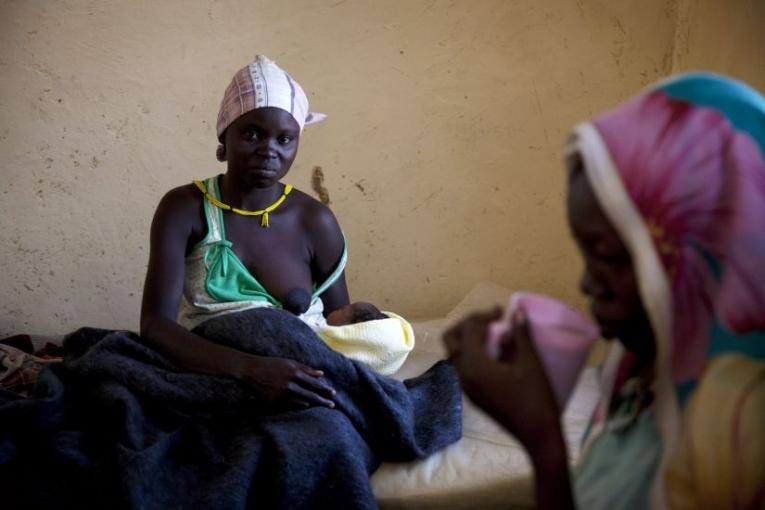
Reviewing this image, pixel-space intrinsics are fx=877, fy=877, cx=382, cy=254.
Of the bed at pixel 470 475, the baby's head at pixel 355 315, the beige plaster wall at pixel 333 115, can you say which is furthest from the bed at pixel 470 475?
the beige plaster wall at pixel 333 115

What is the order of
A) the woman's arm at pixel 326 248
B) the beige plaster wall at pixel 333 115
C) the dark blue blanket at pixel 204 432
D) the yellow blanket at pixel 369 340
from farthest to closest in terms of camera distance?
the beige plaster wall at pixel 333 115 → the woman's arm at pixel 326 248 → the yellow blanket at pixel 369 340 → the dark blue blanket at pixel 204 432

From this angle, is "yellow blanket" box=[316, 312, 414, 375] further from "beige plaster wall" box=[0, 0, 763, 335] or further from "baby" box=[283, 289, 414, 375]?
"beige plaster wall" box=[0, 0, 763, 335]

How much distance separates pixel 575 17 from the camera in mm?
2859

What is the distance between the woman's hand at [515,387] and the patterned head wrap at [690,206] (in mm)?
123

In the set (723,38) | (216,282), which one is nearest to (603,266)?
(216,282)

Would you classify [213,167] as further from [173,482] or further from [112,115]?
[173,482]

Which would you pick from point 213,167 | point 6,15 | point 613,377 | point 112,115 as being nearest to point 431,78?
point 213,167

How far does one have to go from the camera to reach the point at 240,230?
7.37 feet

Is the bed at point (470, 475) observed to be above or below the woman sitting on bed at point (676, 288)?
below

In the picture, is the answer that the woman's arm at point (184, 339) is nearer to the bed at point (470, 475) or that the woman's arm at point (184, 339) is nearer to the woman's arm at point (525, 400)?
the bed at point (470, 475)

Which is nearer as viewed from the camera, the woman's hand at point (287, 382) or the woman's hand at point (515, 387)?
the woman's hand at point (515, 387)

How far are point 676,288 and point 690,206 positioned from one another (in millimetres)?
80

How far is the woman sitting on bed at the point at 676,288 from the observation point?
0.79 m

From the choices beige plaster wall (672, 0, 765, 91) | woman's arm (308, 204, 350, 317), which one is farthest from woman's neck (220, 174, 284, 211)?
beige plaster wall (672, 0, 765, 91)
